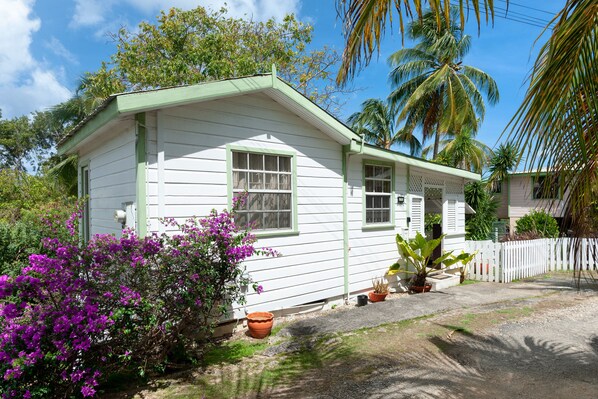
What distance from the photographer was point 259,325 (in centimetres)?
575

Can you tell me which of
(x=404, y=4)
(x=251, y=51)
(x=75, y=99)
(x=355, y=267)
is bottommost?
(x=355, y=267)

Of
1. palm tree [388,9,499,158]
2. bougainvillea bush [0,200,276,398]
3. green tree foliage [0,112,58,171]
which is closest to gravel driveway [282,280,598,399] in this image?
bougainvillea bush [0,200,276,398]

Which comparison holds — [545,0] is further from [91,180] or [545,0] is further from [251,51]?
[251,51]

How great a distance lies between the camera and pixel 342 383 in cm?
410

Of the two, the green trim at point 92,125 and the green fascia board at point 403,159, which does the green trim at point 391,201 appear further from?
the green trim at point 92,125

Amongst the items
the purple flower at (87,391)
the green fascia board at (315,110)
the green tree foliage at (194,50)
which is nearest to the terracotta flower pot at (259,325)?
the purple flower at (87,391)

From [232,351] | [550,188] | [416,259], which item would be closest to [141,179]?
[232,351]

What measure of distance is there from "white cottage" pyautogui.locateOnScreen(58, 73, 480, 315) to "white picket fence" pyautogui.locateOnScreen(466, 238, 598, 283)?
2866mm

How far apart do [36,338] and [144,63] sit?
1713cm

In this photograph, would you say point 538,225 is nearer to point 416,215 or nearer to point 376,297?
point 416,215

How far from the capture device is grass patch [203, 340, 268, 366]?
492 cm

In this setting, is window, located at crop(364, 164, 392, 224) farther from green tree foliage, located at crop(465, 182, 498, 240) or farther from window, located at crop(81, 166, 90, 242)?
green tree foliage, located at crop(465, 182, 498, 240)

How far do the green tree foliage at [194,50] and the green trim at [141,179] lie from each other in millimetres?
11785

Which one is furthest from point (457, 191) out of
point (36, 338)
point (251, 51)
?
point (251, 51)
